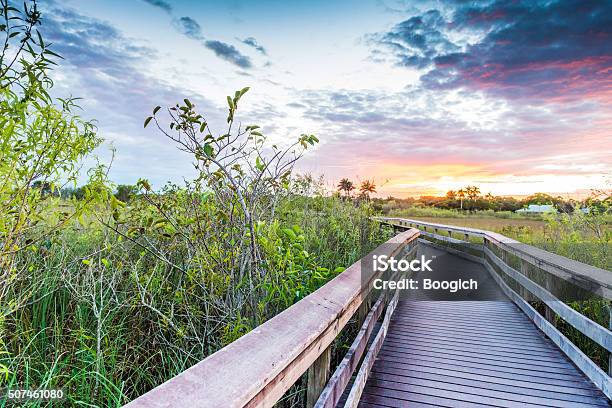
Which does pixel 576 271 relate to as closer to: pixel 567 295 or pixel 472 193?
pixel 567 295

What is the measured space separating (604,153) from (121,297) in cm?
1347

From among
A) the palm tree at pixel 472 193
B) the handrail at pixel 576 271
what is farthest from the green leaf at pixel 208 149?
the palm tree at pixel 472 193

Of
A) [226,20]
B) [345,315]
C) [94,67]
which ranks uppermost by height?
[226,20]

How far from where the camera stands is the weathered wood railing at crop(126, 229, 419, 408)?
3.19 ft

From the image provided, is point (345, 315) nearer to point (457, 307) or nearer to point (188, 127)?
point (188, 127)

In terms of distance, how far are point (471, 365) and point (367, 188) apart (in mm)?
5984

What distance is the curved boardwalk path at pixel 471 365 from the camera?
9.45 feet

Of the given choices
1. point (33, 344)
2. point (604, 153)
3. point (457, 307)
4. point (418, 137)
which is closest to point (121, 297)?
point (33, 344)

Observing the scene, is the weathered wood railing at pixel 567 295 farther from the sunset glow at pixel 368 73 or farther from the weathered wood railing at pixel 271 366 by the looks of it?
the sunset glow at pixel 368 73

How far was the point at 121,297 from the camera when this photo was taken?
3.37m

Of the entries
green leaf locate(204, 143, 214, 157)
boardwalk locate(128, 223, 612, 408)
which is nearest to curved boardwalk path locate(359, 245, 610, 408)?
boardwalk locate(128, 223, 612, 408)

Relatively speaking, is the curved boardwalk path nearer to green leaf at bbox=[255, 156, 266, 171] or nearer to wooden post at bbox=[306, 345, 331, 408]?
wooden post at bbox=[306, 345, 331, 408]

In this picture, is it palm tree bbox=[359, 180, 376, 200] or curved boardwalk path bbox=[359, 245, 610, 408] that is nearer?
curved boardwalk path bbox=[359, 245, 610, 408]

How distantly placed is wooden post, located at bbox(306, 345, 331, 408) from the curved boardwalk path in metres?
1.04
